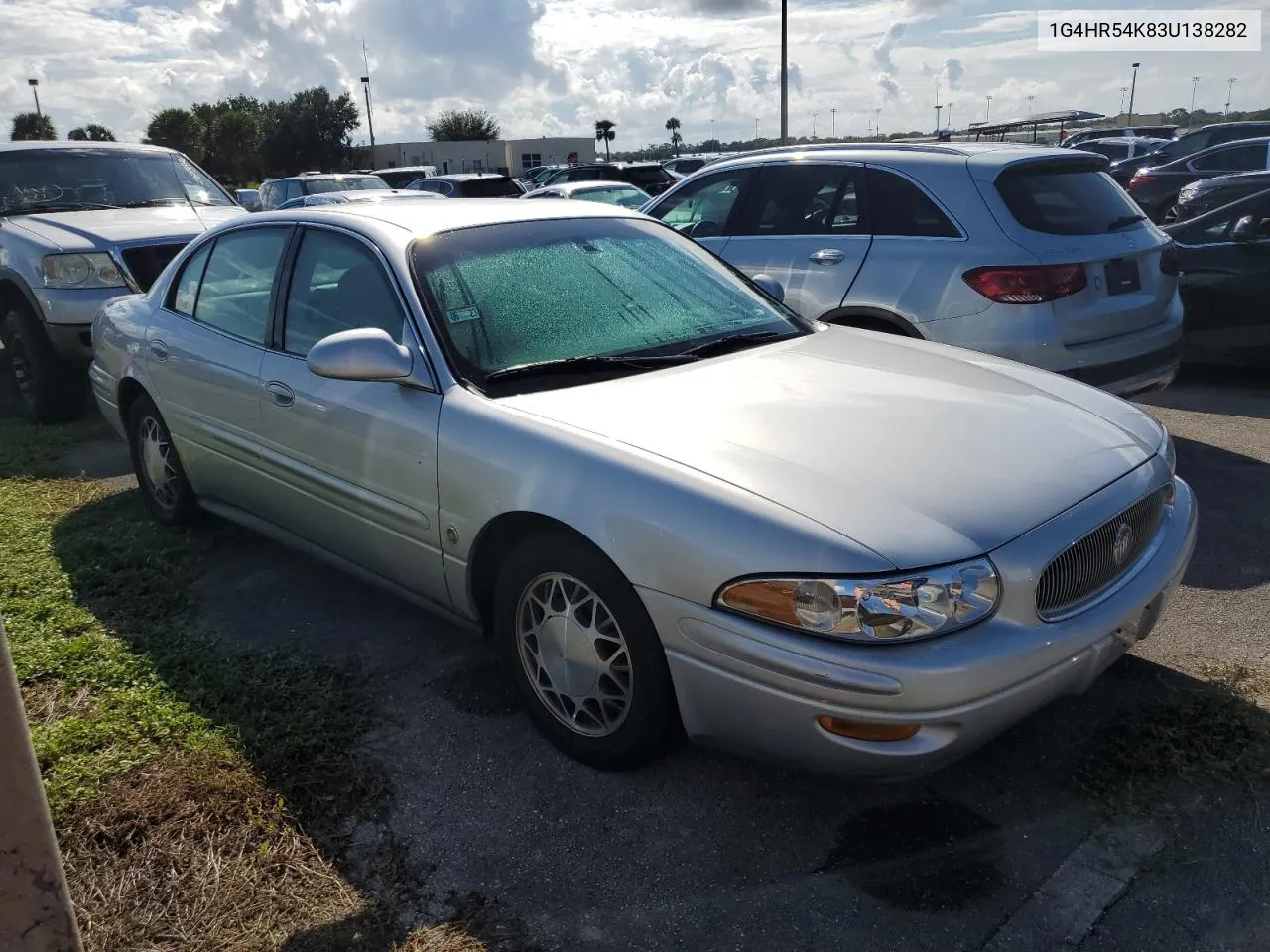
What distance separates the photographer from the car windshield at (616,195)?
14539 mm

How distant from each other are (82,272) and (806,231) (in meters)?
4.76

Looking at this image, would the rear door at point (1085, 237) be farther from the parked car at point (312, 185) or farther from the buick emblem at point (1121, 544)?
the parked car at point (312, 185)

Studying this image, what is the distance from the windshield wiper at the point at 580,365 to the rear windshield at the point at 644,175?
16502mm

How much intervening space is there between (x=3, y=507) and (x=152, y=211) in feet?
10.7

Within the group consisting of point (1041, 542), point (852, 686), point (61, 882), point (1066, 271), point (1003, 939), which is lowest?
point (1003, 939)

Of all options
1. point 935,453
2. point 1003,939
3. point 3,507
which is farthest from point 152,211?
point 1003,939

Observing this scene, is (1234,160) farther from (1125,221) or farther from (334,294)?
(334,294)

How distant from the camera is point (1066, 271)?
507 cm

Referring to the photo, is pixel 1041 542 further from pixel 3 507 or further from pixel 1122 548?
pixel 3 507

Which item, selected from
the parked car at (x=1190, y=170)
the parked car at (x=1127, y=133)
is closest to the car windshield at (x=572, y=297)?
the parked car at (x=1190, y=170)

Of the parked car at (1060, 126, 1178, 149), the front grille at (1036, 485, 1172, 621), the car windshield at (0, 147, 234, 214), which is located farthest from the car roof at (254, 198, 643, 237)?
the parked car at (1060, 126, 1178, 149)

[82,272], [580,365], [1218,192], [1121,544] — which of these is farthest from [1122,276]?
[1218,192]

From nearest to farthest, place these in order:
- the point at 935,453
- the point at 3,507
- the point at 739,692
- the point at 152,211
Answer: the point at 739,692 < the point at 935,453 < the point at 3,507 < the point at 152,211

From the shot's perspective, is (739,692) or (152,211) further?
(152,211)
